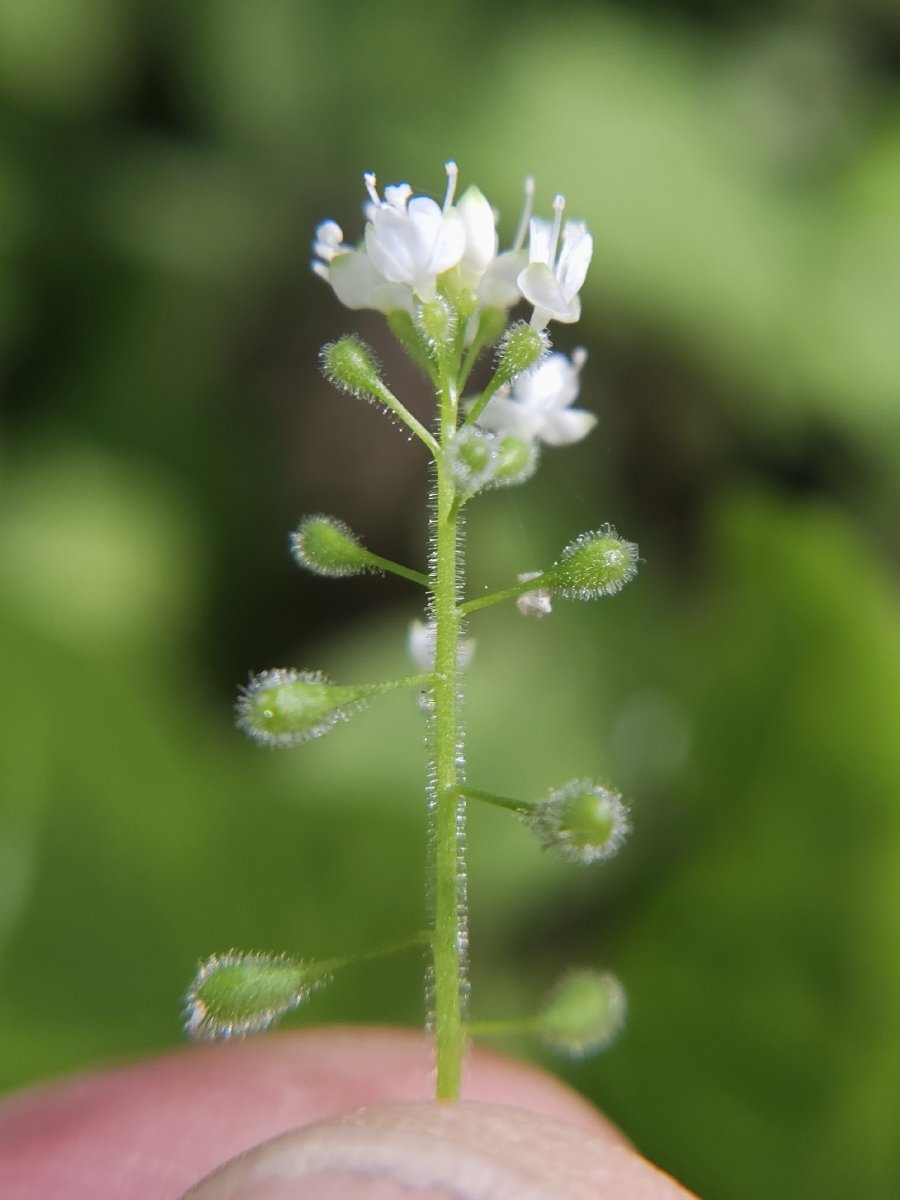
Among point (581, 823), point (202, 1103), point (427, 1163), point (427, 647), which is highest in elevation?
point (427, 647)

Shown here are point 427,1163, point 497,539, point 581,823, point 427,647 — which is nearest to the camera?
point 581,823

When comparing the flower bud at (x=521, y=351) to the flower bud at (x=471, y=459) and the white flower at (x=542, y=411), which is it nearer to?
the flower bud at (x=471, y=459)

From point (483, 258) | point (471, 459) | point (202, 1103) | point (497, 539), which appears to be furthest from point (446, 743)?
point (497, 539)

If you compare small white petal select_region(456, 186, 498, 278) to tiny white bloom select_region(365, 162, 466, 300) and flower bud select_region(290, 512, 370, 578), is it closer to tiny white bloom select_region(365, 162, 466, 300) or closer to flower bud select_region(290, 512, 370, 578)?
tiny white bloom select_region(365, 162, 466, 300)

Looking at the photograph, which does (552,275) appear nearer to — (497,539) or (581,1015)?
(581,1015)

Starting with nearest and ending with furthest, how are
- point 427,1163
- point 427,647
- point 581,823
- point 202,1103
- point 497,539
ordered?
point 581,823, point 427,1163, point 427,647, point 202,1103, point 497,539

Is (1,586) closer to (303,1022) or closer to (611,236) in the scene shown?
(303,1022)

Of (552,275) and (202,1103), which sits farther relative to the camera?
(202,1103)
